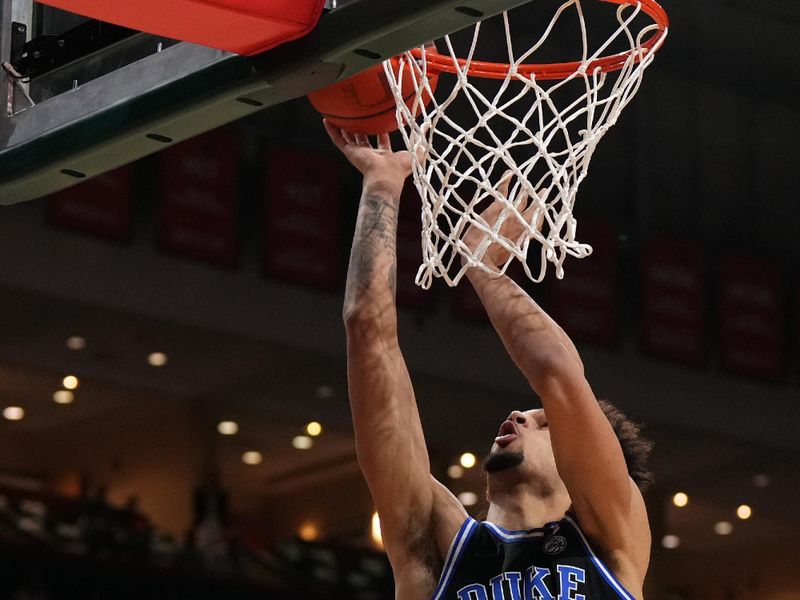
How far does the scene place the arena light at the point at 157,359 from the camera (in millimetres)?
8438

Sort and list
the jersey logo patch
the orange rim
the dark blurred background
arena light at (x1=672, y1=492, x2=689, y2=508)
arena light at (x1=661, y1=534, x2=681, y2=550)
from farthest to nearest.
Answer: arena light at (x1=661, y1=534, x2=681, y2=550), arena light at (x1=672, y1=492, x2=689, y2=508), the dark blurred background, the orange rim, the jersey logo patch

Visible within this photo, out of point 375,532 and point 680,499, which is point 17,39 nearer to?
point 375,532

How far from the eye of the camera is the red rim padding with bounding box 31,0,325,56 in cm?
226

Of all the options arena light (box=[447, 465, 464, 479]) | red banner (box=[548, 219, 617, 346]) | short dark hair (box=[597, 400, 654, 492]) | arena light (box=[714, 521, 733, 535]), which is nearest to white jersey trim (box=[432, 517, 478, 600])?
short dark hair (box=[597, 400, 654, 492])

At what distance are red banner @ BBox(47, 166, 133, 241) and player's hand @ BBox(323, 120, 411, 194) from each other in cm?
494

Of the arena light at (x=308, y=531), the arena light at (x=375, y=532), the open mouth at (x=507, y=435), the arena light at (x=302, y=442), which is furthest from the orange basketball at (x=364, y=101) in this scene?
the arena light at (x=375, y=532)

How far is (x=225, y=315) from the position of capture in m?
8.27

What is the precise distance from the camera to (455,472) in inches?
376

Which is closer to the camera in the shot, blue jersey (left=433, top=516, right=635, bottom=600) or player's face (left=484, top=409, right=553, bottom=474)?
blue jersey (left=433, top=516, right=635, bottom=600)

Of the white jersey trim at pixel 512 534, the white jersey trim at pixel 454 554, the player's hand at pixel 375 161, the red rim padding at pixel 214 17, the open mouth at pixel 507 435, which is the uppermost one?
the red rim padding at pixel 214 17

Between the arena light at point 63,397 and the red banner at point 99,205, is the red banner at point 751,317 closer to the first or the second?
the red banner at point 99,205

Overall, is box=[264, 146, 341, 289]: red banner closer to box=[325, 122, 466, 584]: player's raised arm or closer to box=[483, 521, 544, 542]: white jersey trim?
box=[325, 122, 466, 584]: player's raised arm

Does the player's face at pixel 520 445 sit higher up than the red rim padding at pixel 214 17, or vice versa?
the red rim padding at pixel 214 17

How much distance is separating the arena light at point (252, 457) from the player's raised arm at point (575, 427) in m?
6.63
